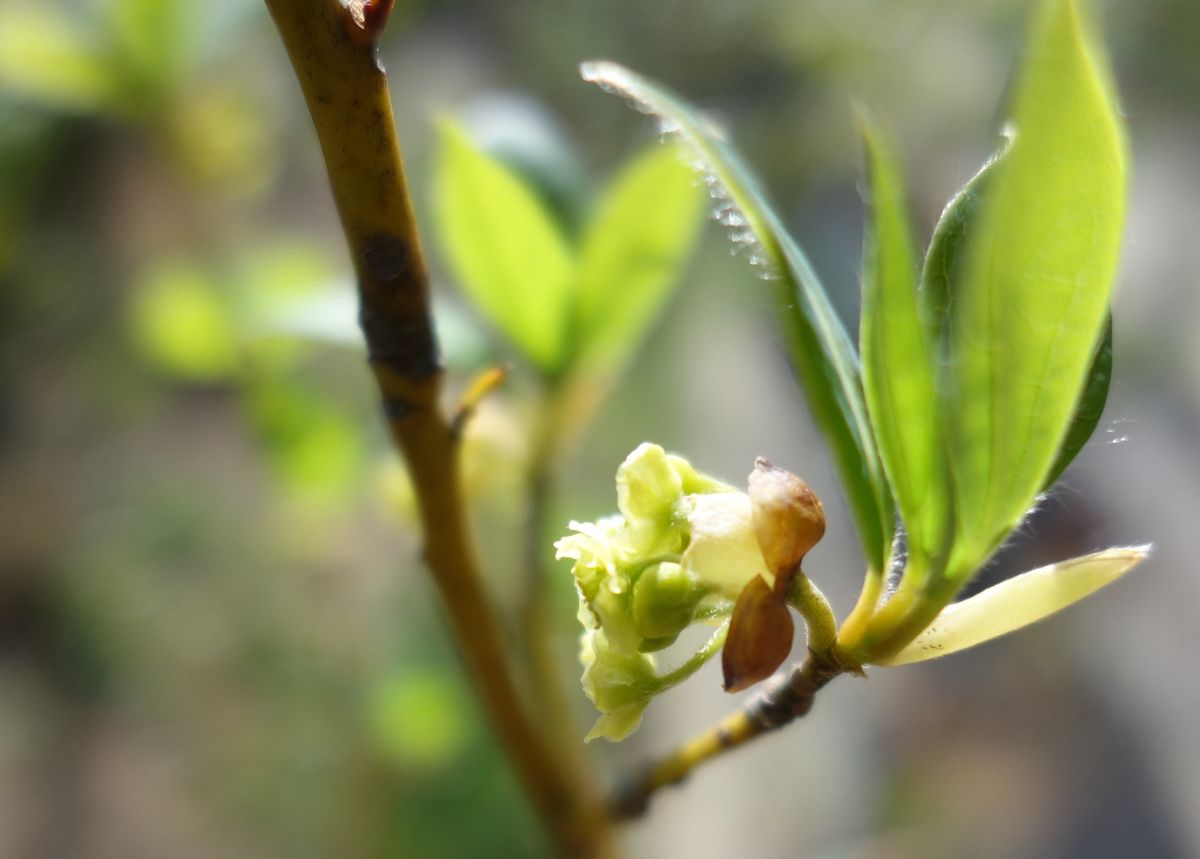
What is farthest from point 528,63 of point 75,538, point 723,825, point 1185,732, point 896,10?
point 1185,732

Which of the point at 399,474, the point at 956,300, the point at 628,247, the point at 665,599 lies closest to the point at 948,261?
the point at 956,300

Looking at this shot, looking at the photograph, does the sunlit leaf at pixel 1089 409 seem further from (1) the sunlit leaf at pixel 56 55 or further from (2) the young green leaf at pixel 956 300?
(1) the sunlit leaf at pixel 56 55

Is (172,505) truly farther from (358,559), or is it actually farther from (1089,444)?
(1089,444)

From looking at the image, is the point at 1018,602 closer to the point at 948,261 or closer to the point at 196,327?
the point at 948,261

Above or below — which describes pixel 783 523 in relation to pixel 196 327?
below

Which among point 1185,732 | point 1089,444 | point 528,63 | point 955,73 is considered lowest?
point 1185,732
